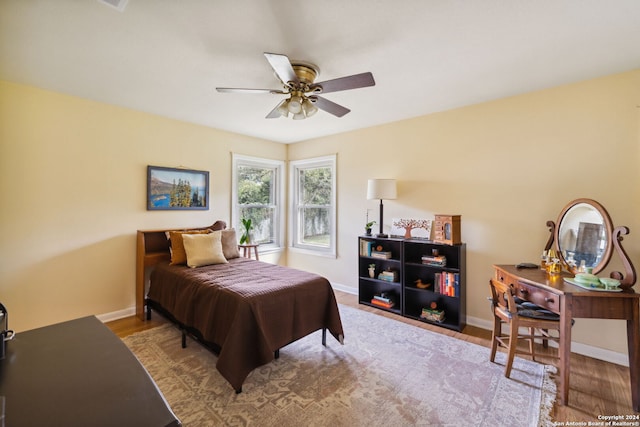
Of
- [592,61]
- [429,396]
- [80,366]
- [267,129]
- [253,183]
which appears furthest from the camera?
[253,183]

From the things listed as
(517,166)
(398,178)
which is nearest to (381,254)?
(398,178)

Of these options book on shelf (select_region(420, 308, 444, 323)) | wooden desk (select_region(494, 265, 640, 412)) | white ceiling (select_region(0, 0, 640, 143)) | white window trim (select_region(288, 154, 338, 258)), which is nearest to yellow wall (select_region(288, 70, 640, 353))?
white ceiling (select_region(0, 0, 640, 143))

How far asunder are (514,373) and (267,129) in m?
3.93

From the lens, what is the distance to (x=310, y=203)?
4820 mm

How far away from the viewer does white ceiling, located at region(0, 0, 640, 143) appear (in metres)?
1.59

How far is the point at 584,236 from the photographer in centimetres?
233

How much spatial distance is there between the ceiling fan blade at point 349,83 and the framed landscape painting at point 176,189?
247 centimetres

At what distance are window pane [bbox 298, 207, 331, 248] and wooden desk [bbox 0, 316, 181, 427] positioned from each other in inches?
144

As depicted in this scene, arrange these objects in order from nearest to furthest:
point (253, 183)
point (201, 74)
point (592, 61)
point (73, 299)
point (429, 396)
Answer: point (429, 396) < point (592, 61) < point (201, 74) < point (73, 299) < point (253, 183)

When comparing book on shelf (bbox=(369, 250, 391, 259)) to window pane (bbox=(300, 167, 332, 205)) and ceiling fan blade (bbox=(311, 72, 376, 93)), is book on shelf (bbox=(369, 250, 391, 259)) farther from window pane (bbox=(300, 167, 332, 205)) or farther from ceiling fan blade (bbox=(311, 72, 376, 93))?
ceiling fan blade (bbox=(311, 72, 376, 93))

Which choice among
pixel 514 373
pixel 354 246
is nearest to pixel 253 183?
pixel 354 246

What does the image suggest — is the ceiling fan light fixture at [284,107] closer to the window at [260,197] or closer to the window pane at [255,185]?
the window at [260,197]

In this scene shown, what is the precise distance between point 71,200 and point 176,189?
1.06 meters

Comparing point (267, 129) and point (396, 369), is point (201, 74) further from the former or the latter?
point (396, 369)
